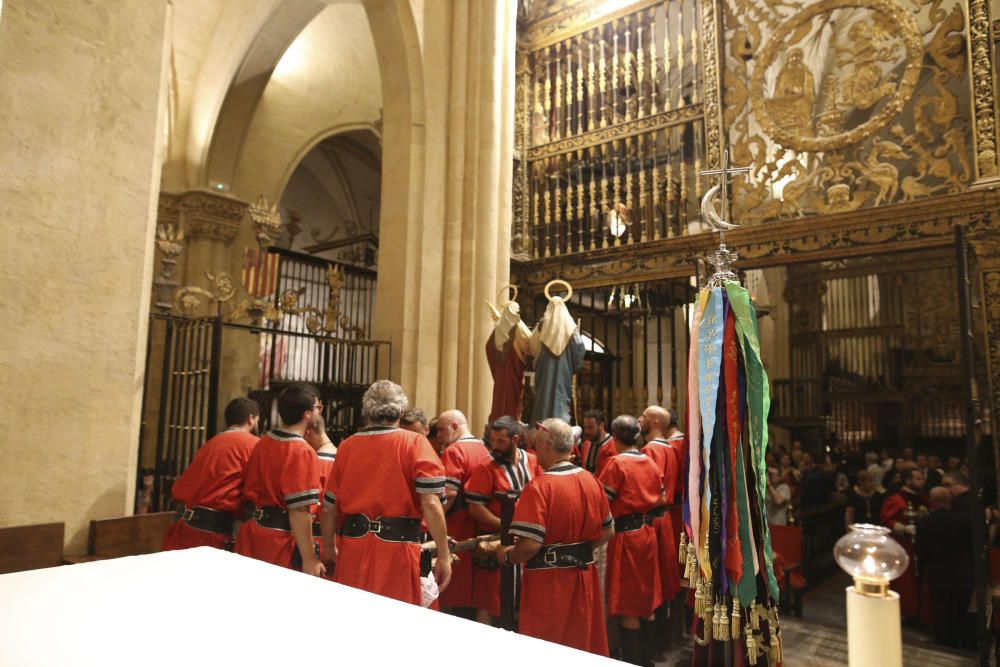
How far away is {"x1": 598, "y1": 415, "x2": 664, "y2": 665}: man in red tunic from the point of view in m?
4.90

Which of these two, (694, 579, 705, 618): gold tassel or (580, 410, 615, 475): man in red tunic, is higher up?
(580, 410, 615, 475): man in red tunic

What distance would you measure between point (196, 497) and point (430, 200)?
4.68 m

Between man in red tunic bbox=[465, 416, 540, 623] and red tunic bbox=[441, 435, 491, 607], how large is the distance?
0.24ft

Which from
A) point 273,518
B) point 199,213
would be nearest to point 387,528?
point 273,518

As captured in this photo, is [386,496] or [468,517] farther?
[468,517]

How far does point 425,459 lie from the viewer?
148 inches

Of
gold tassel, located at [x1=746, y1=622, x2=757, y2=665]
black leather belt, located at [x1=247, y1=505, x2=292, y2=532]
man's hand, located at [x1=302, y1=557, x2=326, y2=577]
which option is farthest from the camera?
black leather belt, located at [x1=247, y1=505, x2=292, y2=532]

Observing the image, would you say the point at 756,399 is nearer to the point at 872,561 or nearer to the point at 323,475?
the point at 872,561

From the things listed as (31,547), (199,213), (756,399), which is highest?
(199,213)

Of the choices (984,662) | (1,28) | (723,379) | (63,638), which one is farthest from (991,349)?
Answer: (1,28)

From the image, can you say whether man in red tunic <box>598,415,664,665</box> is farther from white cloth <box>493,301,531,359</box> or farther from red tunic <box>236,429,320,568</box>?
red tunic <box>236,429,320,568</box>

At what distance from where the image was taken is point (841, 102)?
24.9 feet

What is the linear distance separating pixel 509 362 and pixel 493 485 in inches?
78.8

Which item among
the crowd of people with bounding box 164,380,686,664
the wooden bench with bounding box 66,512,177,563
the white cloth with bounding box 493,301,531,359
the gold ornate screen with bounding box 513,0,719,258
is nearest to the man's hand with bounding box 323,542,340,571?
the crowd of people with bounding box 164,380,686,664
